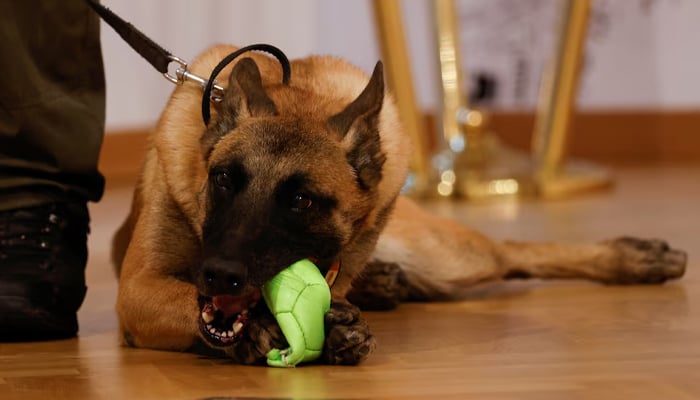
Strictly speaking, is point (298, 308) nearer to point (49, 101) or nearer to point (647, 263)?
point (49, 101)

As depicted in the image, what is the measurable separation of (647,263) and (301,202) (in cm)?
119

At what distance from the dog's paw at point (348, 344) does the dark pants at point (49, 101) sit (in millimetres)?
694

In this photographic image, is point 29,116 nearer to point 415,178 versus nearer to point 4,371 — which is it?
point 4,371

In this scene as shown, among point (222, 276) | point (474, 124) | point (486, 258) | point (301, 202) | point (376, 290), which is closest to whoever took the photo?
point (222, 276)

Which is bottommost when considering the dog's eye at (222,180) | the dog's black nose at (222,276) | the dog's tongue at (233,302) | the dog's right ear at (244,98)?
the dog's tongue at (233,302)

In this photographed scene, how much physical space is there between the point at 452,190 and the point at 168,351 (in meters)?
2.73

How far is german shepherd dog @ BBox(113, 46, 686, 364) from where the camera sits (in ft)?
6.10

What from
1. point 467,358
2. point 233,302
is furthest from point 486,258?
point 233,302

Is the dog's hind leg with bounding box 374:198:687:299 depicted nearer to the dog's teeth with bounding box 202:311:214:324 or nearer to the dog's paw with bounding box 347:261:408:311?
the dog's paw with bounding box 347:261:408:311

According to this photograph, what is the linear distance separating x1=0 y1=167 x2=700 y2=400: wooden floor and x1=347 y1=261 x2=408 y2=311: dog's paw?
47mm

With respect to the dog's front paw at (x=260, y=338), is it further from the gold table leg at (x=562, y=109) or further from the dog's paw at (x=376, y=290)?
the gold table leg at (x=562, y=109)

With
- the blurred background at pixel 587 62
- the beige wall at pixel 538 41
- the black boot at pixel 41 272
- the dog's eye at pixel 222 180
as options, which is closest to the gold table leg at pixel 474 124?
the beige wall at pixel 538 41

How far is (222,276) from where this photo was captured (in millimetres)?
1778

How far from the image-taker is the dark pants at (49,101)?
223 cm
